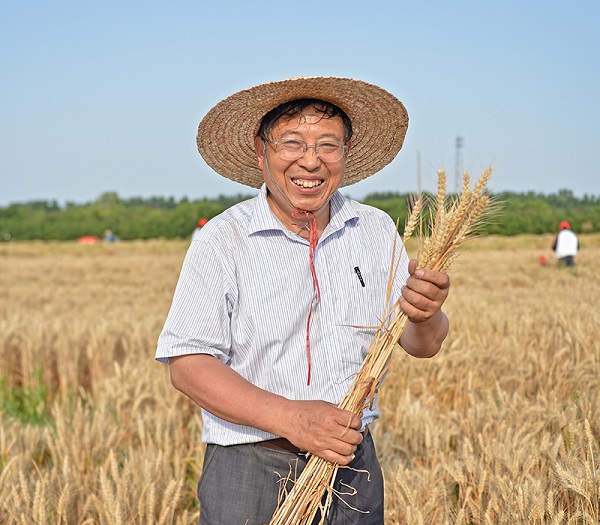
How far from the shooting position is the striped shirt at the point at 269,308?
1.73m

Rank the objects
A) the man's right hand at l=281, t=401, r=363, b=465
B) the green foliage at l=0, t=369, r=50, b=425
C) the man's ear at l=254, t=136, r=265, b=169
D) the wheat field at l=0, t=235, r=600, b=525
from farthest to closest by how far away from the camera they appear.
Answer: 1. the green foliage at l=0, t=369, r=50, b=425
2. the wheat field at l=0, t=235, r=600, b=525
3. the man's ear at l=254, t=136, r=265, b=169
4. the man's right hand at l=281, t=401, r=363, b=465

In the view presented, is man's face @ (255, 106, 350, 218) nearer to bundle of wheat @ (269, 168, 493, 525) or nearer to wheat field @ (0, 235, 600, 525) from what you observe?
bundle of wheat @ (269, 168, 493, 525)

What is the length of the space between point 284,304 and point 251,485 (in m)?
0.50

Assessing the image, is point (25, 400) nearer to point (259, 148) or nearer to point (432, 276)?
point (259, 148)

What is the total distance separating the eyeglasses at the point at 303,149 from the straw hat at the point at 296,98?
147 millimetres

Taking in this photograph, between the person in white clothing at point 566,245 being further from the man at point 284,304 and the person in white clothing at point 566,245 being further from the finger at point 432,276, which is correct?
the finger at point 432,276

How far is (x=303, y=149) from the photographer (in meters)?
1.84

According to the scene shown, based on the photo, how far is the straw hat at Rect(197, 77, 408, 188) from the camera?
1.90 metres

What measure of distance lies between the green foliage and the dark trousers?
11.8ft

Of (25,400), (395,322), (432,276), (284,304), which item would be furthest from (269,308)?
(25,400)

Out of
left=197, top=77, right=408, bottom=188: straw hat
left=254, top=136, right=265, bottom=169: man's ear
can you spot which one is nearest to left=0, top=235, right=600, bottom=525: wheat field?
left=197, top=77, right=408, bottom=188: straw hat

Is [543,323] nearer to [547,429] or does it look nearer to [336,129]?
[547,429]

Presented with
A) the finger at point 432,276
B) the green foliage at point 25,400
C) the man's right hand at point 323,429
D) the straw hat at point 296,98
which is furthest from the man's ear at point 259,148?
the green foliage at point 25,400

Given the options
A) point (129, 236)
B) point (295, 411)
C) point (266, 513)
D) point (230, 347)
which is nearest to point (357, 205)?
point (230, 347)
